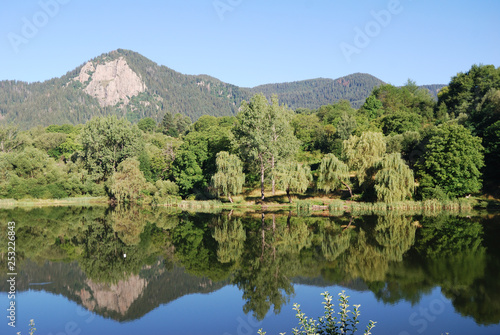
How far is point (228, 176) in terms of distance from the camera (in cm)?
4825

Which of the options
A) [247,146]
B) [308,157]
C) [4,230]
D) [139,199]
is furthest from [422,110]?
[4,230]

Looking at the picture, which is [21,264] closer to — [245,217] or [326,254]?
[326,254]

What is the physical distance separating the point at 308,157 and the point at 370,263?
5005 centimetres

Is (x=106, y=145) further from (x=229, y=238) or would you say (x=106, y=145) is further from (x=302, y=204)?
(x=229, y=238)

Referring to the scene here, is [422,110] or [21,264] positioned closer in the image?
[21,264]

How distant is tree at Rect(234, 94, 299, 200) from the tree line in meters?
0.13

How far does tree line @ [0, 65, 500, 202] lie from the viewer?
147 ft

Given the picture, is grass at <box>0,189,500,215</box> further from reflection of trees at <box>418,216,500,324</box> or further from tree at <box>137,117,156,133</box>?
tree at <box>137,117,156,133</box>

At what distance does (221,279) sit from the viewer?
19344mm

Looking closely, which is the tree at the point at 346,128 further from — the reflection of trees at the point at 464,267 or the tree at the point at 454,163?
the reflection of trees at the point at 464,267

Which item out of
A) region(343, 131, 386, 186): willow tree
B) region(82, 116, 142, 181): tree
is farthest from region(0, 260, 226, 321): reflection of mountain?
region(82, 116, 142, 181): tree

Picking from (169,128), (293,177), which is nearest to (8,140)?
(169,128)

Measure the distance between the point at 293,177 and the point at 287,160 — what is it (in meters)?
6.01

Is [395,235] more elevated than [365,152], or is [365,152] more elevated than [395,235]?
[365,152]
